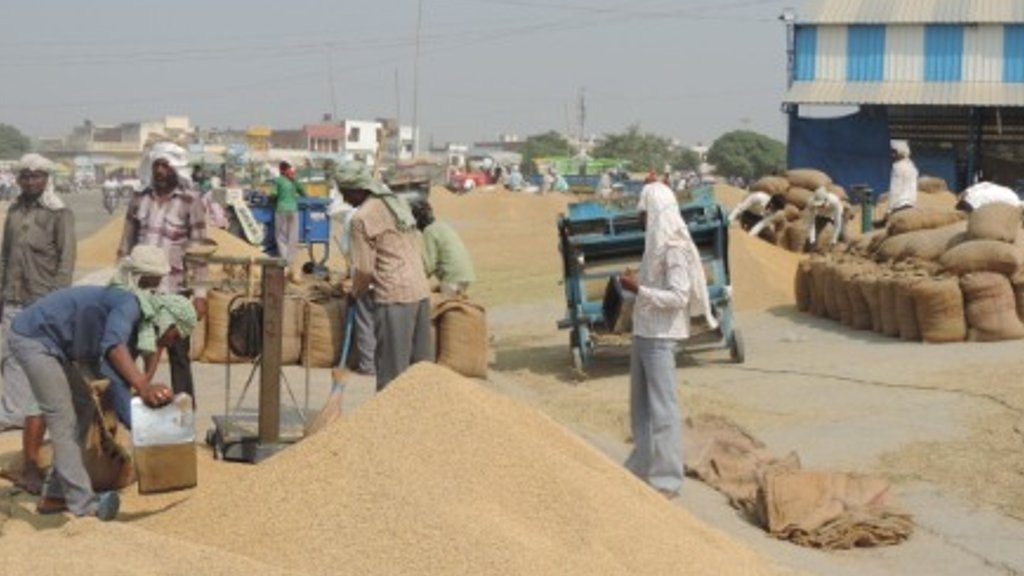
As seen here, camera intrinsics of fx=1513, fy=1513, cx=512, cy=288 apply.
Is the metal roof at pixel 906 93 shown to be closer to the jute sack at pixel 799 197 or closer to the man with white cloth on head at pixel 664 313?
the jute sack at pixel 799 197

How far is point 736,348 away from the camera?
12117 millimetres

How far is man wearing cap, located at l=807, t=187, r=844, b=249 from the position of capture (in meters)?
19.0

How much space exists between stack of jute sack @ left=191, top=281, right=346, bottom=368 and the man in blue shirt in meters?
4.98

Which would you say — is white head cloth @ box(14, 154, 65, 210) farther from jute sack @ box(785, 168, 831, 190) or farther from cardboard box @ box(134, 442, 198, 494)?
jute sack @ box(785, 168, 831, 190)

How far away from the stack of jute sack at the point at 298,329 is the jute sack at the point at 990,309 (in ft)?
16.7

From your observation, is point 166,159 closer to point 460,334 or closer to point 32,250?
point 32,250

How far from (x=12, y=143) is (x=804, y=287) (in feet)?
376

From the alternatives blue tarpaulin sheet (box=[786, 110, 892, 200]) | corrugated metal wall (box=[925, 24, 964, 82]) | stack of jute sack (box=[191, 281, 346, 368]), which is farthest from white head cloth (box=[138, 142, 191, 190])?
corrugated metal wall (box=[925, 24, 964, 82])

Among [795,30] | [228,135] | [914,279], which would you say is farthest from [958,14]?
[228,135]

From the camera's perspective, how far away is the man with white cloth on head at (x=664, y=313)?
7641mm

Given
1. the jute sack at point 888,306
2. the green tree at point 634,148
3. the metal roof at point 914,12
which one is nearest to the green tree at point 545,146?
the green tree at point 634,148

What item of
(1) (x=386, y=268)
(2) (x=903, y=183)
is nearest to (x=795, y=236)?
(2) (x=903, y=183)

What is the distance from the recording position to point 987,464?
8.40 metres

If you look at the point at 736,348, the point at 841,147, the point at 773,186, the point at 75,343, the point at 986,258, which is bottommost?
the point at 736,348
